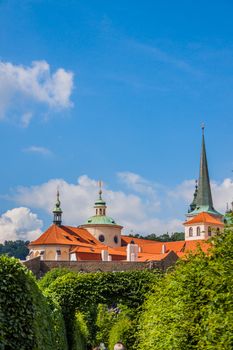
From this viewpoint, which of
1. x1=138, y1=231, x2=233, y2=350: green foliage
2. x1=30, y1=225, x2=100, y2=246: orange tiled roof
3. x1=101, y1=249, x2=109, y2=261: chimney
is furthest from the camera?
x1=30, y1=225, x2=100, y2=246: orange tiled roof

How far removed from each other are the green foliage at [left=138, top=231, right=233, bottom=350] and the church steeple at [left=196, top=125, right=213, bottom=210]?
10811cm

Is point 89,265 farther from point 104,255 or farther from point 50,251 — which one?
point 50,251

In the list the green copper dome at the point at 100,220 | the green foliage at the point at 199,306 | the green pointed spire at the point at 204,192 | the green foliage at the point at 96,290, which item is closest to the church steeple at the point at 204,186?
the green pointed spire at the point at 204,192

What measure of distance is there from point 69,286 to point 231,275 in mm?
16304

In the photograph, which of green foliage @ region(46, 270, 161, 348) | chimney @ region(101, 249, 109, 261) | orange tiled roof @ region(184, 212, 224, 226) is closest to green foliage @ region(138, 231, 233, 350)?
green foliage @ region(46, 270, 161, 348)

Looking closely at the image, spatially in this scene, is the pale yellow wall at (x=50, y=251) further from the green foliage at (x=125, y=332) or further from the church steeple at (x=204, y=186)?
the green foliage at (x=125, y=332)

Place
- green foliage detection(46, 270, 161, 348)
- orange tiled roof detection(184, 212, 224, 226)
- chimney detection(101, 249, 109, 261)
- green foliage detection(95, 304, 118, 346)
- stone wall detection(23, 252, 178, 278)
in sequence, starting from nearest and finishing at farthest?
green foliage detection(46, 270, 161, 348)
green foliage detection(95, 304, 118, 346)
stone wall detection(23, 252, 178, 278)
chimney detection(101, 249, 109, 261)
orange tiled roof detection(184, 212, 224, 226)

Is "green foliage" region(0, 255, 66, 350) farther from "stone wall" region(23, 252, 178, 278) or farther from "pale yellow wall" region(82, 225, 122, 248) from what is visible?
"pale yellow wall" region(82, 225, 122, 248)

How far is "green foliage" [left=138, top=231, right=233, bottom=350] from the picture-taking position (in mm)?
10984

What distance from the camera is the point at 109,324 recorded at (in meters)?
45.0

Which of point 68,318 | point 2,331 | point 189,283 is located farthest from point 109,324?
point 2,331

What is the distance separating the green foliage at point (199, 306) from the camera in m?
11.0

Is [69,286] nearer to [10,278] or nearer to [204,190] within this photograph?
[10,278]

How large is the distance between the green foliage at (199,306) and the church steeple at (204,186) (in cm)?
10811
